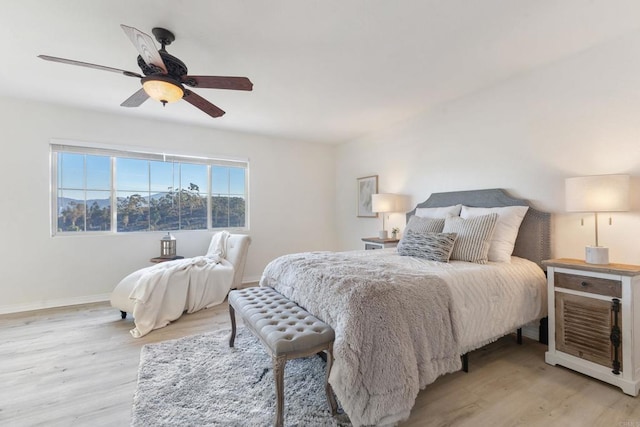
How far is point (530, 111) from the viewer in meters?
2.74

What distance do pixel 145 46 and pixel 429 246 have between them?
261 centimetres

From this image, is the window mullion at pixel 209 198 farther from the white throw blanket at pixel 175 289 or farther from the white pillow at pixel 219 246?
the white throw blanket at pixel 175 289

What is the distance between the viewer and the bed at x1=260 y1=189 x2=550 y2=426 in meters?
1.45

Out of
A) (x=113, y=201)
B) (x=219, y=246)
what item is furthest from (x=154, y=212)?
(x=219, y=246)

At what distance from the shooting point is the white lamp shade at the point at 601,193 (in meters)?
2.00

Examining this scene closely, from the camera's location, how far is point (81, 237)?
3.73 metres

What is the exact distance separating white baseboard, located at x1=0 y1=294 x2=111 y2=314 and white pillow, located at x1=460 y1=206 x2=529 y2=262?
4.75m

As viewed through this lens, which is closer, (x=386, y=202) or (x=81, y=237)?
(x=81, y=237)

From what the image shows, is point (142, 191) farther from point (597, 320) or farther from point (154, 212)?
point (597, 320)

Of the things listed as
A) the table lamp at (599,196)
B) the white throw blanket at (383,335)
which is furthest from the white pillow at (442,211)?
the white throw blanket at (383,335)

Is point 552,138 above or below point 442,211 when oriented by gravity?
above

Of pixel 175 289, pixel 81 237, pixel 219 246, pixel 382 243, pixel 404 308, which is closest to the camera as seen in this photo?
pixel 404 308

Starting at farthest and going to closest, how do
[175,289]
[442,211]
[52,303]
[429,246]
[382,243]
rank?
[382,243]
[52,303]
[442,211]
[175,289]
[429,246]

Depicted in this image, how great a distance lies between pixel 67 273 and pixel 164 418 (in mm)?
3152
